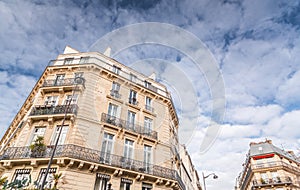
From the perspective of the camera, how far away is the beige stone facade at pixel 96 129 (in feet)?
37.2

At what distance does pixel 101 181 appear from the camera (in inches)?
466

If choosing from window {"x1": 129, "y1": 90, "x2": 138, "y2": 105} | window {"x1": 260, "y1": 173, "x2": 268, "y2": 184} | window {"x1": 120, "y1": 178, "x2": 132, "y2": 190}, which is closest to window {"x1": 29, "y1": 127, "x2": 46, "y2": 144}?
window {"x1": 120, "y1": 178, "x2": 132, "y2": 190}

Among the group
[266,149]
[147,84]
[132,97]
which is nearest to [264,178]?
[266,149]

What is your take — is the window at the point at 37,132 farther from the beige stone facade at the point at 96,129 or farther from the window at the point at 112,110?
the window at the point at 112,110

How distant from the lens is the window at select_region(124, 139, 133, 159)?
45.9 feet

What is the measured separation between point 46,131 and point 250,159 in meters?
30.5

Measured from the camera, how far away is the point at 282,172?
1048 inches

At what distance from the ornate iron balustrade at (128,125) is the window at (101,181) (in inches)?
148

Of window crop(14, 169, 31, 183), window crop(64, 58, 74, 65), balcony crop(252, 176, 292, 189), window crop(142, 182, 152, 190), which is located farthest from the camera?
balcony crop(252, 176, 292, 189)

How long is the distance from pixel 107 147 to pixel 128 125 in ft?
8.09

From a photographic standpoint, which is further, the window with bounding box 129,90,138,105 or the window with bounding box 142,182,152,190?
the window with bounding box 129,90,138,105

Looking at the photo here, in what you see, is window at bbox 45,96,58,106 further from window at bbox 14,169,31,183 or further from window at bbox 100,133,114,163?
window at bbox 14,169,31,183

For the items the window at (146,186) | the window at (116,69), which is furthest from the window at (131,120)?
the window at (146,186)

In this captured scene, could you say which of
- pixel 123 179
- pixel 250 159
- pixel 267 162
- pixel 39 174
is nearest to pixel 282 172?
pixel 267 162
